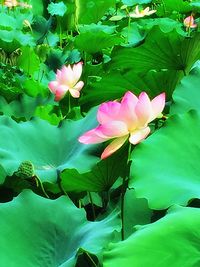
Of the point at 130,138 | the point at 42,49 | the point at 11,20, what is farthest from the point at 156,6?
the point at 130,138

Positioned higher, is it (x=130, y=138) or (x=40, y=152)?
(x=130, y=138)

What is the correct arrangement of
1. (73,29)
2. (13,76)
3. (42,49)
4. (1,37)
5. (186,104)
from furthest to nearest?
(73,29) → (42,49) → (1,37) → (13,76) → (186,104)

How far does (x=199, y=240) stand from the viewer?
0.77 m

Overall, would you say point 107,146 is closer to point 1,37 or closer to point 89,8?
point 1,37

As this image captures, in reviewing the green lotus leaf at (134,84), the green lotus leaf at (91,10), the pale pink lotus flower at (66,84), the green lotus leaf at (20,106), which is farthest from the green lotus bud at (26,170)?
the green lotus leaf at (91,10)

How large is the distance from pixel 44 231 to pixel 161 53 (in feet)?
2.15

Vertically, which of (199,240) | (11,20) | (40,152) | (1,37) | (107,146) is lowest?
(11,20)

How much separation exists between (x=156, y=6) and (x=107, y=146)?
293 centimetres

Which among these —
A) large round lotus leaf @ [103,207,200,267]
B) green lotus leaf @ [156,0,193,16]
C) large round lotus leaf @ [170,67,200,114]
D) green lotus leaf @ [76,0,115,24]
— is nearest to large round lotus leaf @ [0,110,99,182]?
large round lotus leaf @ [170,67,200,114]

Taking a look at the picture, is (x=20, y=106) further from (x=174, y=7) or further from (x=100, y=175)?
(x=174, y=7)

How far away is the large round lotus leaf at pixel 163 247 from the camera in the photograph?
75 centimetres

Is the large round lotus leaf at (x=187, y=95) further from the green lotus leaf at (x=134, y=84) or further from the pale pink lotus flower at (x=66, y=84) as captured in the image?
the pale pink lotus flower at (x=66, y=84)

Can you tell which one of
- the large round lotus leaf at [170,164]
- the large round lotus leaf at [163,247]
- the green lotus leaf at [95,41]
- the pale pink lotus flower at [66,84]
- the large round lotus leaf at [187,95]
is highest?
the large round lotus leaf at [163,247]

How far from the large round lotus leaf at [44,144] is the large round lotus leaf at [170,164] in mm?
166
